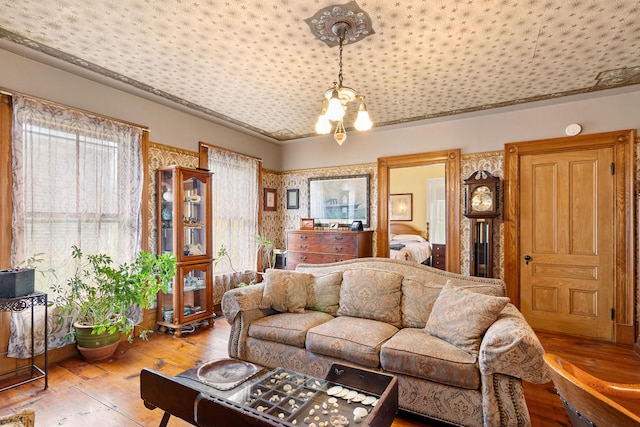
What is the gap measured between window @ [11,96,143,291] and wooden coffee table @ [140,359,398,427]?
2014 mm

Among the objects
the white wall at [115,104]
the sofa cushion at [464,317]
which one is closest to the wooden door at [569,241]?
the sofa cushion at [464,317]

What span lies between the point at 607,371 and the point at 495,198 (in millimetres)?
1976

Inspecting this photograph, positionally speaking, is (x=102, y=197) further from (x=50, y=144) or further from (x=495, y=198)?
(x=495, y=198)

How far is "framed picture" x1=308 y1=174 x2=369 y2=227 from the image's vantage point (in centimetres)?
494

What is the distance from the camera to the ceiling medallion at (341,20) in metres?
2.11

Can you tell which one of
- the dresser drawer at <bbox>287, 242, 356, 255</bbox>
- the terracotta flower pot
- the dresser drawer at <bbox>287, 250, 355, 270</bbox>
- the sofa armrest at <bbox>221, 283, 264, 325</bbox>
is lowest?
the terracotta flower pot

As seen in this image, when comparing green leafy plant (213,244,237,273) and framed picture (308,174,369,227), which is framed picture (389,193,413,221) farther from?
green leafy plant (213,244,237,273)

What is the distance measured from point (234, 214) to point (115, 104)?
2.00 metres

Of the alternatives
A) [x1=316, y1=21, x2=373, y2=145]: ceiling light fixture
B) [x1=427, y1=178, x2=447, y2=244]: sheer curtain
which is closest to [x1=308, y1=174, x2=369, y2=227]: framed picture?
[x1=427, y1=178, x2=447, y2=244]: sheer curtain

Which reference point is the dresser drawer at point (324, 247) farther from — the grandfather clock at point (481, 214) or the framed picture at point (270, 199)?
the grandfather clock at point (481, 214)

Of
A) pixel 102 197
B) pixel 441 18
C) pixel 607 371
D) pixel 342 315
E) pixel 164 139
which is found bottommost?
pixel 607 371

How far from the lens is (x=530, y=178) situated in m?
3.93

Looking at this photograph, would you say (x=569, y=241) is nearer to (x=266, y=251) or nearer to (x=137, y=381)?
(x=266, y=251)

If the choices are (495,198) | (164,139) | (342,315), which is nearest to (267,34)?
(164,139)
